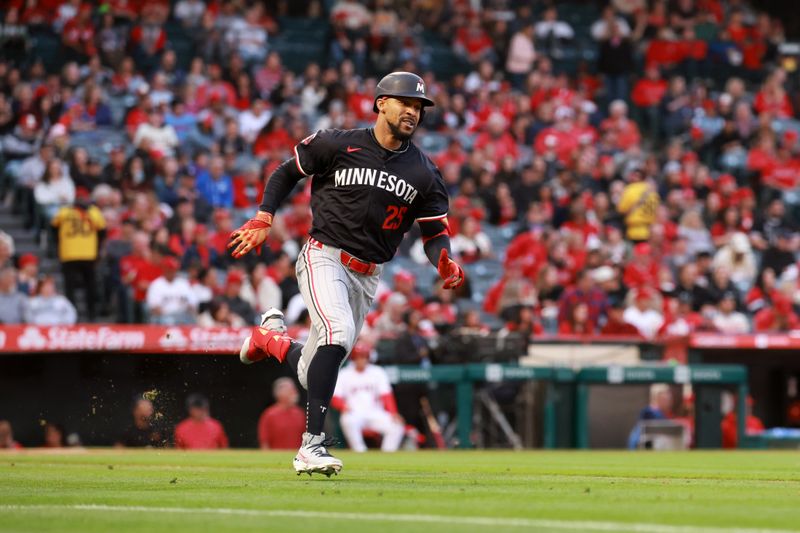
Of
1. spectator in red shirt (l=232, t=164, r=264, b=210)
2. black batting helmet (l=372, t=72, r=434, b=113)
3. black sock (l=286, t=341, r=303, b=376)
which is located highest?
spectator in red shirt (l=232, t=164, r=264, b=210)

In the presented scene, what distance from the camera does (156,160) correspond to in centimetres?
1873

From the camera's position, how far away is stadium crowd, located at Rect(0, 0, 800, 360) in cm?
1708

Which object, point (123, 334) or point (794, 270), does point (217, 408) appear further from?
point (794, 270)

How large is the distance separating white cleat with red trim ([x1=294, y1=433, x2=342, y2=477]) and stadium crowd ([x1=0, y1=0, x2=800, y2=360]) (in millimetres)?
8296

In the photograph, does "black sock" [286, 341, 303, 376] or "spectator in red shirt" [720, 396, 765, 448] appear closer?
"black sock" [286, 341, 303, 376]

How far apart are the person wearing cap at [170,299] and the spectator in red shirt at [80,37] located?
4836 mm

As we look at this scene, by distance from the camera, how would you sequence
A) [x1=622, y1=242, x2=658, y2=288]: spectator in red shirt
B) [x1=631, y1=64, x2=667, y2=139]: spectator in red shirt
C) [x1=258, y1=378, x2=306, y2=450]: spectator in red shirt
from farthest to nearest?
[x1=631, y1=64, x2=667, y2=139]: spectator in red shirt → [x1=622, y1=242, x2=658, y2=288]: spectator in red shirt → [x1=258, y1=378, x2=306, y2=450]: spectator in red shirt

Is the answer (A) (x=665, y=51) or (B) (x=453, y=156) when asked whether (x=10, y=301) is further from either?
(A) (x=665, y=51)

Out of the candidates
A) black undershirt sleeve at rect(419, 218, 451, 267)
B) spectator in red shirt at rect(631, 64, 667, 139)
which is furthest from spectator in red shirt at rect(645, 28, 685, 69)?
black undershirt sleeve at rect(419, 218, 451, 267)

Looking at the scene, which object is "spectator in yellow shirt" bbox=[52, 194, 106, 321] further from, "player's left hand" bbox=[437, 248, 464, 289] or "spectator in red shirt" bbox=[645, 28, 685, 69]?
"spectator in red shirt" bbox=[645, 28, 685, 69]

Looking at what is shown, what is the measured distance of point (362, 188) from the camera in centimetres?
810

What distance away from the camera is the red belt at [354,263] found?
8078 mm

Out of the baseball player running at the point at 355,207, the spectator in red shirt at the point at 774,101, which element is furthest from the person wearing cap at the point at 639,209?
the baseball player running at the point at 355,207

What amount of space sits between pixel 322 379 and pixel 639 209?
14.1 m
